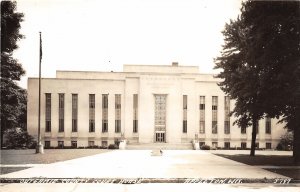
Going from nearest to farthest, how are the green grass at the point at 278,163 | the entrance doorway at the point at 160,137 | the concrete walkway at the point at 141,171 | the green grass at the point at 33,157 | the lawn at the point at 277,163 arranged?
the concrete walkway at the point at 141,171, the green grass at the point at 278,163, the lawn at the point at 277,163, the green grass at the point at 33,157, the entrance doorway at the point at 160,137

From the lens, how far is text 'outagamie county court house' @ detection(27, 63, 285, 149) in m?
65.7

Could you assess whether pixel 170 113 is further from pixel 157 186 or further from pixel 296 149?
pixel 157 186

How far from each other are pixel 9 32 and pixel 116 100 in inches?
1490

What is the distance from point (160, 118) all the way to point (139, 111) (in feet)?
12.0

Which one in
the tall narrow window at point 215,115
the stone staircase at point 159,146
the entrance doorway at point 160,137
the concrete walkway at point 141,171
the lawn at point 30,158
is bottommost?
the stone staircase at point 159,146

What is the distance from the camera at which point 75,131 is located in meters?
65.8

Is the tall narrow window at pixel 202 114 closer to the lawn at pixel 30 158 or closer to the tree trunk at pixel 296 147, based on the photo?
the lawn at pixel 30 158

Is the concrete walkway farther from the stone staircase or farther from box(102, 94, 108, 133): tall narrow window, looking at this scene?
box(102, 94, 108, 133): tall narrow window

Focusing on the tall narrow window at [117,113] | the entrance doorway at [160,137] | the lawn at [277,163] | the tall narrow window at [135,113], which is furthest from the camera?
the entrance doorway at [160,137]

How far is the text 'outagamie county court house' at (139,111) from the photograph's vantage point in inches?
2586

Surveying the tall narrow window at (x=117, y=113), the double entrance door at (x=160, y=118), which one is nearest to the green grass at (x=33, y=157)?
the tall narrow window at (x=117, y=113)

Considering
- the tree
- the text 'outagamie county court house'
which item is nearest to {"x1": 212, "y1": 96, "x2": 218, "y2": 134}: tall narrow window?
the text 'outagamie county court house'

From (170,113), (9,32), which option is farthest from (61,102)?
(9,32)

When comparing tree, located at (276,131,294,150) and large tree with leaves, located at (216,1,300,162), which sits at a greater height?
large tree with leaves, located at (216,1,300,162)
